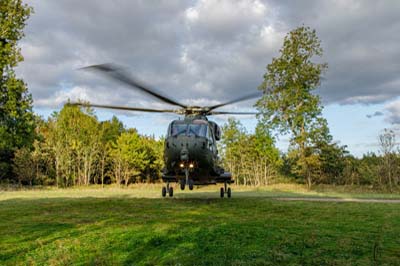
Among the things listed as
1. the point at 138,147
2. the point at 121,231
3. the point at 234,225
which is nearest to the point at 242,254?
the point at 234,225

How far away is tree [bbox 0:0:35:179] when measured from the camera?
1227 inches

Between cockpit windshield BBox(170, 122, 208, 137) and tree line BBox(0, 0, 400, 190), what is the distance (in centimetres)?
364

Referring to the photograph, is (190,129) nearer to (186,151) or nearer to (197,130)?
(197,130)

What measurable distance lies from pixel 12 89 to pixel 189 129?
23.7m

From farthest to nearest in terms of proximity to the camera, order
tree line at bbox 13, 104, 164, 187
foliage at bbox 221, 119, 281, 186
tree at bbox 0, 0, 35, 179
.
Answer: tree line at bbox 13, 104, 164, 187 → foliage at bbox 221, 119, 281, 186 → tree at bbox 0, 0, 35, 179

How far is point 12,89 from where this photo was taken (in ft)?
104

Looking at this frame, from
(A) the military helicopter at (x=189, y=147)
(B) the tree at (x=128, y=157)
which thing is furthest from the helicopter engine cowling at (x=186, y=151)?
(B) the tree at (x=128, y=157)

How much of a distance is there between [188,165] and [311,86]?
81.2 feet

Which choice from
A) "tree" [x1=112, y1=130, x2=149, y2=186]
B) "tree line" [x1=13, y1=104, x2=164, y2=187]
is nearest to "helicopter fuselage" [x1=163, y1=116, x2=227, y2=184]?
"tree line" [x1=13, y1=104, x2=164, y2=187]

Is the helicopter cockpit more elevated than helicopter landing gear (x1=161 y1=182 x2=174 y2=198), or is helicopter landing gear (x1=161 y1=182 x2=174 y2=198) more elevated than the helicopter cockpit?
the helicopter cockpit

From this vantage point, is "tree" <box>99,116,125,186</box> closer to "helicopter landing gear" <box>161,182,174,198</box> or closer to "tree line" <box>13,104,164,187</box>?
"tree line" <box>13,104,164,187</box>

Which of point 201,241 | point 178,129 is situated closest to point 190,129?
point 178,129

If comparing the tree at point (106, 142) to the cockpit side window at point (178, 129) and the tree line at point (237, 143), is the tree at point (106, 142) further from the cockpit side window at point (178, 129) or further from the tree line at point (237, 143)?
the cockpit side window at point (178, 129)

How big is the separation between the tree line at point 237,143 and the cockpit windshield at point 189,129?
143 inches
